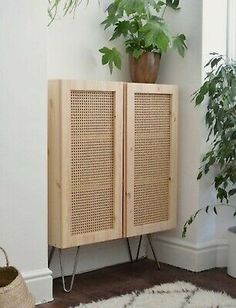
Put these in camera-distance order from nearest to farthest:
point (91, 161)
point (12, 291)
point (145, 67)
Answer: point (12, 291), point (91, 161), point (145, 67)

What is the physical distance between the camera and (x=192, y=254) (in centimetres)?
330

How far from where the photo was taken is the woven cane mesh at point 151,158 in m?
3.13

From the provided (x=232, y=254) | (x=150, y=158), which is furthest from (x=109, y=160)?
(x=232, y=254)

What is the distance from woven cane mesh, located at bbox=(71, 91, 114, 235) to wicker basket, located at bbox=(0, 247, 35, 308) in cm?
50

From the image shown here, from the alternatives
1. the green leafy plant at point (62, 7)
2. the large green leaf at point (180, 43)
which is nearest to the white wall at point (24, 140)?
the green leafy plant at point (62, 7)

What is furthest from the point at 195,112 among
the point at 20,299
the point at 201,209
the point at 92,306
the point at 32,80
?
the point at 20,299

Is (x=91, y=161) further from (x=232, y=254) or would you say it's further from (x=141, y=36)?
(x=232, y=254)

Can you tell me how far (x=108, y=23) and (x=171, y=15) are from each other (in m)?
0.50

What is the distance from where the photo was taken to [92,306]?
2.60 metres

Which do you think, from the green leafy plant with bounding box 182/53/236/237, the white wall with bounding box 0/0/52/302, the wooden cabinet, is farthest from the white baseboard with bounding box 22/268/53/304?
the green leafy plant with bounding box 182/53/236/237

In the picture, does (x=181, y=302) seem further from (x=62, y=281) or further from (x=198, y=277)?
(x=62, y=281)

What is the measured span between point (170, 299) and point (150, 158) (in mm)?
878

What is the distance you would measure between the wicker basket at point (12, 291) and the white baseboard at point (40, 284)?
24cm

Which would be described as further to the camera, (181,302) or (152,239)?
(152,239)
